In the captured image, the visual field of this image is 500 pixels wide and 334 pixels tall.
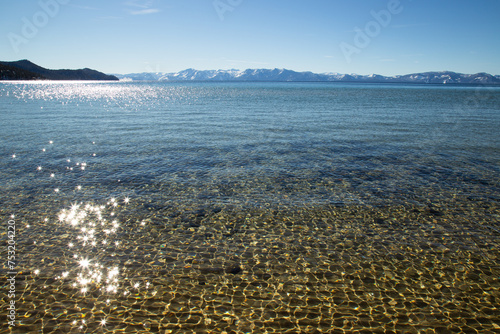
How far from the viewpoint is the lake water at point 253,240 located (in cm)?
743

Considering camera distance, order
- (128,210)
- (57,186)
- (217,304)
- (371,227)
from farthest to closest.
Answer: (57,186) → (128,210) → (371,227) → (217,304)

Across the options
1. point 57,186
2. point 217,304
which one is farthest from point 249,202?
point 57,186

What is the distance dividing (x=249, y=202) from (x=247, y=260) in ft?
14.9

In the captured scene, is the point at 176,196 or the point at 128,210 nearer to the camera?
the point at 128,210

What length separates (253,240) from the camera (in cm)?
1077

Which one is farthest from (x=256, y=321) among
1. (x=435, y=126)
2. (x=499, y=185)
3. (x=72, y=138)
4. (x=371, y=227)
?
(x=435, y=126)

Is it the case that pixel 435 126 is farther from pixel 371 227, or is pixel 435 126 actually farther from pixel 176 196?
pixel 176 196

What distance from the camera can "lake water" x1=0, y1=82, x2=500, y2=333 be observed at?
7426 millimetres

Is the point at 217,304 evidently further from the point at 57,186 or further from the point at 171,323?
the point at 57,186

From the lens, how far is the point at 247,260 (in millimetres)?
9648

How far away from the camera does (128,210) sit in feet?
42.3

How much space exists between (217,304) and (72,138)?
2717 cm

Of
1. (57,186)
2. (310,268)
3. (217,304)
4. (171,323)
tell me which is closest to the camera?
(171,323)

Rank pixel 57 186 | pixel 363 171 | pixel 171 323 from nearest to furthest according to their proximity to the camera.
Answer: pixel 171 323 < pixel 57 186 < pixel 363 171
